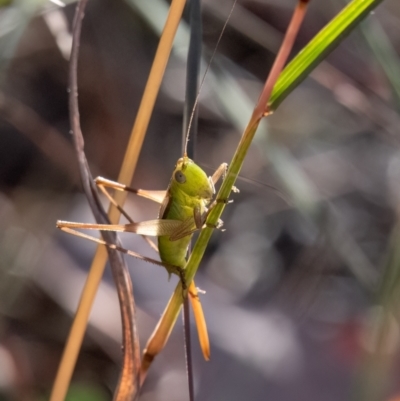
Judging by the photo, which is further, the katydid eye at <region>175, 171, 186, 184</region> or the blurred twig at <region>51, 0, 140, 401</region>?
the katydid eye at <region>175, 171, 186, 184</region>

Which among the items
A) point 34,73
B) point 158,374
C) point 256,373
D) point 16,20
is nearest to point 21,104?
point 34,73

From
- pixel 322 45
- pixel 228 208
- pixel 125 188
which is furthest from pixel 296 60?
pixel 228 208

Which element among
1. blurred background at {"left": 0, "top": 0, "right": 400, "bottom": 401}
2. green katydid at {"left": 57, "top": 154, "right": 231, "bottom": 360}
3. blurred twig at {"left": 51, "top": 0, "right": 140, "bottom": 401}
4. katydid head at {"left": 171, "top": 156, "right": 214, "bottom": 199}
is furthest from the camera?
blurred background at {"left": 0, "top": 0, "right": 400, "bottom": 401}

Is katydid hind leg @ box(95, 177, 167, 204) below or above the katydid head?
below

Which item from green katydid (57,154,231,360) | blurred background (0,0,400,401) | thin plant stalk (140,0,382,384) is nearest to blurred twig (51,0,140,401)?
green katydid (57,154,231,360)

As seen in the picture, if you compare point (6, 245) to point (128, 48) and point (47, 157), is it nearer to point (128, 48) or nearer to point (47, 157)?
point (47, 157)

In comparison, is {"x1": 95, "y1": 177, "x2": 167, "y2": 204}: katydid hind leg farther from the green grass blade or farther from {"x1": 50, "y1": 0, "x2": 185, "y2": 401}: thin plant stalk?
the green grass blade

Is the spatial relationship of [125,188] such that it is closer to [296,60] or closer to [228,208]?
[296,60]
